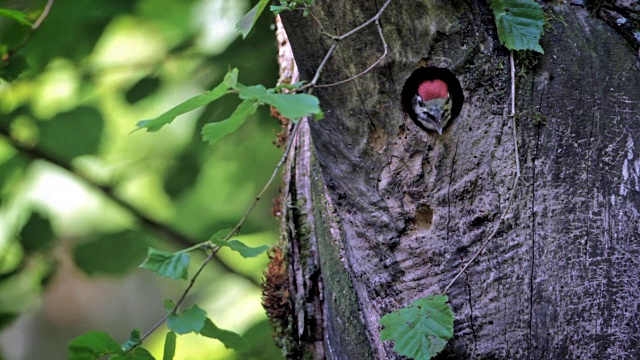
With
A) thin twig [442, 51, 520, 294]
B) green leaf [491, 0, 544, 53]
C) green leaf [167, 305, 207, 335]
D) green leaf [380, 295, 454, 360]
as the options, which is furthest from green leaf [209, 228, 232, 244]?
green leaf [491, 0, 544, 53]

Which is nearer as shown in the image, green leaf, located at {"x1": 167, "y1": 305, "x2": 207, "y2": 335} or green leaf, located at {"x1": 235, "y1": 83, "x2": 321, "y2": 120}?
green leaf, located at {"x1": 235, "y1": 83, "x2": 321, "y2": 120}

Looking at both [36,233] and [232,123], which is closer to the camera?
[232,123]

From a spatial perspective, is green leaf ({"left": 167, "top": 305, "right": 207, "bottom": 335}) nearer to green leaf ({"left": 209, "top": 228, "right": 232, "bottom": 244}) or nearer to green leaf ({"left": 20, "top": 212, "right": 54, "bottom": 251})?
green leaf ({"left": 209, "top": 228, "right": 232, "bottom": 244})

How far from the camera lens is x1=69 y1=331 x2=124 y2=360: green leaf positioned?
168 cm

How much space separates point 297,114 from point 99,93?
2112mm

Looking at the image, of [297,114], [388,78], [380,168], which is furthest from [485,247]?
[297,114]

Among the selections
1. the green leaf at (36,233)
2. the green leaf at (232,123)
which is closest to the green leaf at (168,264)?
the green leaf at (232,123)

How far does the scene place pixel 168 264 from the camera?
150 cm

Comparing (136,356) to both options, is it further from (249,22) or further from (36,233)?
(36,233)

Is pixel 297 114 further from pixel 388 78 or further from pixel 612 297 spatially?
pixel 612 297

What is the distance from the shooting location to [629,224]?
1664 millimetres

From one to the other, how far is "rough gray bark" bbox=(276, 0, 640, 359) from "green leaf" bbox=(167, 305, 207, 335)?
0.48m

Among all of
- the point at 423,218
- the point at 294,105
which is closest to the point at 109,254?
the point at 423,218

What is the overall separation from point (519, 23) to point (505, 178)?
1.17ft
